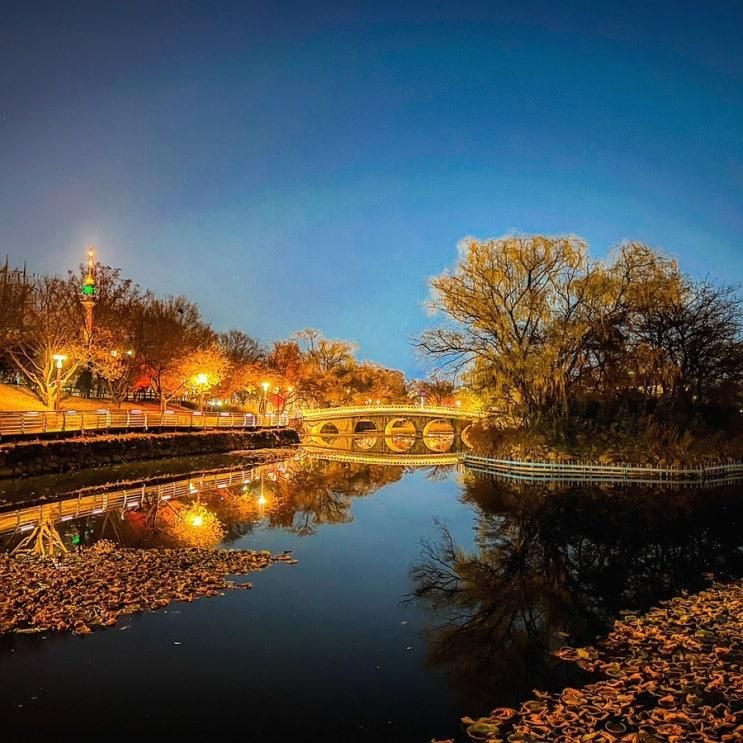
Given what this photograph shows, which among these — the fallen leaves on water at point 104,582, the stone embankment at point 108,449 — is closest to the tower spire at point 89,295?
the stone embankment at point 108,449

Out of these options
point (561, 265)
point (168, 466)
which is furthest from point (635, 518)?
point (168, 466)

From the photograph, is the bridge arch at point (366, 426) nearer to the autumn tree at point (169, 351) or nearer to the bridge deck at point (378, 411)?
the bridge deck at point (378, 411)

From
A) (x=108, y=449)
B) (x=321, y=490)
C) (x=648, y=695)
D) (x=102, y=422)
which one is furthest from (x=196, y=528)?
(x=102, y=422)

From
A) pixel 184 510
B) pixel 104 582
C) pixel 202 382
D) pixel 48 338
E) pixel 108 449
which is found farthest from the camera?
pixel 202 382

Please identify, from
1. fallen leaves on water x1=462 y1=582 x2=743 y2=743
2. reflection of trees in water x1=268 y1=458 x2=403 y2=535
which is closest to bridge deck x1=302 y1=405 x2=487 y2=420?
reflection of trees in water x1=268 y1=458 x2=403 y2=535

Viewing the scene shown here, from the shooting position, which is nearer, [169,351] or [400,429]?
[169,351]

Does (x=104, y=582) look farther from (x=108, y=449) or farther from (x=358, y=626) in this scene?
(x=108, y=449)

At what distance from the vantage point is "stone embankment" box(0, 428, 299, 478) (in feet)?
75.9

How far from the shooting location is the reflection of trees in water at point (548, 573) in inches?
290

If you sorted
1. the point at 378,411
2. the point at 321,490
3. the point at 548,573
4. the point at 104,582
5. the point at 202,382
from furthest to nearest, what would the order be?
the point at 378,411, the point at 202,382, the point at 321,490, the point at 548,573, the point at 104,582

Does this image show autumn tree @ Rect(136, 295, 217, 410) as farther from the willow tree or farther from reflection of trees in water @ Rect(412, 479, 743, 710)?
reflection of trees in water @ Rect(412, 479, 743, 710)

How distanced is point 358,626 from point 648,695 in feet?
12.5

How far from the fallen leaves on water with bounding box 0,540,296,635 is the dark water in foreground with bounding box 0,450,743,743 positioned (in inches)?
16.6

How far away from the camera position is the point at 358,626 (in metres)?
8.50
